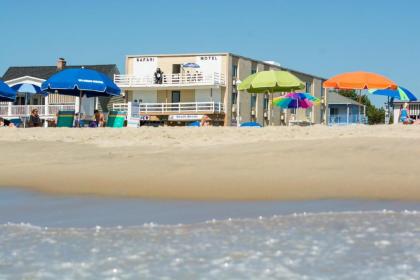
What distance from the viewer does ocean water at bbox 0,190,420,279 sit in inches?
171

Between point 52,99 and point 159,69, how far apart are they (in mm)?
8839

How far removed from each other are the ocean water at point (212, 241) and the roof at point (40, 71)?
48.8 m

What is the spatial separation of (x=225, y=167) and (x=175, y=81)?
44228 mm

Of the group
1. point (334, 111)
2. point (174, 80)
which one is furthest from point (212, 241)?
point (334, 111)

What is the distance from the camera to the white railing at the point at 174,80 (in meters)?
52.0

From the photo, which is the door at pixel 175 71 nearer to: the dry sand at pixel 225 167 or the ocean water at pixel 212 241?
the dry sand at pixel 225 167

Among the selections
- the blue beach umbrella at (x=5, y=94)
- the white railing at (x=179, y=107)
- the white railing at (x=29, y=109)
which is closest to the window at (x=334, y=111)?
the white railing at (x=179, y=107)

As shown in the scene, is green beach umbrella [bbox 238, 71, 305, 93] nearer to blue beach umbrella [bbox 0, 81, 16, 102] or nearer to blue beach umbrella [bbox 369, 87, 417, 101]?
blue beach umbrella [bbox 369, 87, 417, 101]

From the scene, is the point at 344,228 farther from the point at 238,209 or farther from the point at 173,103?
the point at 173,103

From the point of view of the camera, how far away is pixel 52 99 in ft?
172

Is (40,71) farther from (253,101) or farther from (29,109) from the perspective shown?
(253,101)

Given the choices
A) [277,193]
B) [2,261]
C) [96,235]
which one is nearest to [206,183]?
[277,193]

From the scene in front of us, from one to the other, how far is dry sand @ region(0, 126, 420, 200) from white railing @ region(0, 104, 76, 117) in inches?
1133

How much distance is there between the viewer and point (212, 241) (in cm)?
521
